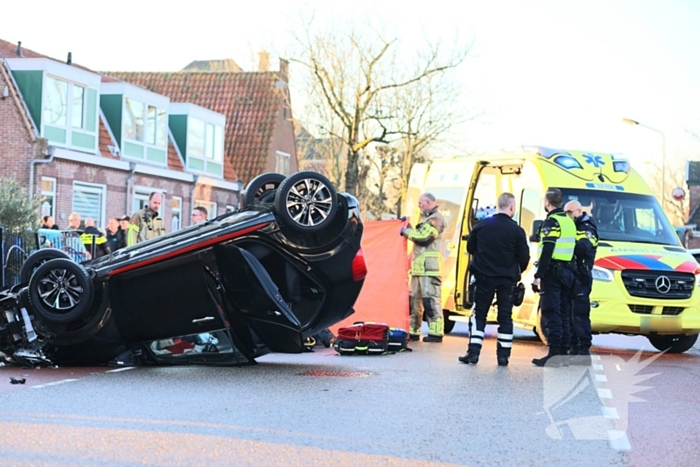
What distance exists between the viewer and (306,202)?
1164cm

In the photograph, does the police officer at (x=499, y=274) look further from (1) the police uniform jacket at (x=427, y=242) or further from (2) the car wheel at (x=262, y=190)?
(1) the police uniform jacket at (x=427, y=242)

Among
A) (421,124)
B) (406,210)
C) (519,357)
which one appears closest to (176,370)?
(519,357)

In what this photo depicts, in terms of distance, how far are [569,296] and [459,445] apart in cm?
639

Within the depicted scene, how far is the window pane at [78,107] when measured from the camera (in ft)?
Answer: 111

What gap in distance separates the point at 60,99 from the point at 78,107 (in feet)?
3.24

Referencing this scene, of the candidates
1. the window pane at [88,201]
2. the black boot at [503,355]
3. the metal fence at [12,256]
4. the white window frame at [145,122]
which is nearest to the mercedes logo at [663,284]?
the black boot at [503,355]

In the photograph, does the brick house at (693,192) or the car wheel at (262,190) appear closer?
the car wheel at (262,190)

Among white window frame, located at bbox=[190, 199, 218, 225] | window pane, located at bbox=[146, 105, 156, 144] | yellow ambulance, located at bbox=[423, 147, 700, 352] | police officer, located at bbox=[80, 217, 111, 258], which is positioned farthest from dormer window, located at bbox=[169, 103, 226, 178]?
yellow ambulance, located at bbox=[423, 147, 700, 352]

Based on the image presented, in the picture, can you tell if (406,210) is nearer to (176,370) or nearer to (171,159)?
(176,370)

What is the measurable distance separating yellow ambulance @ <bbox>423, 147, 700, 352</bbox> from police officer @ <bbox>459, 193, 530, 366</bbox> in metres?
2.43

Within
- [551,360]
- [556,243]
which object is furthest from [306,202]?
[551,360]

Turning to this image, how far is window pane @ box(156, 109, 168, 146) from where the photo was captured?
131ft

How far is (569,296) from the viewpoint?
1355 cm

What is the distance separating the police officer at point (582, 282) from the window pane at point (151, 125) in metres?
27.0
